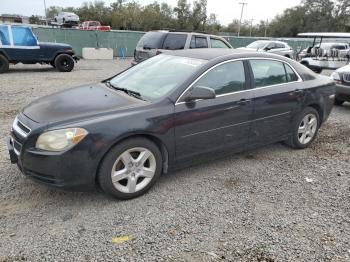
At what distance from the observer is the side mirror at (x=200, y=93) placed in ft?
12.5

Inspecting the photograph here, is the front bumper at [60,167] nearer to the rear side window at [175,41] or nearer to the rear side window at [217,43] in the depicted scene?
the rear side window at [175,41]

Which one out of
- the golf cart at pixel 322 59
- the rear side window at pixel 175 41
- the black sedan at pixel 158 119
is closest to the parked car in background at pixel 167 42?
the rear side window at pixel 175 41

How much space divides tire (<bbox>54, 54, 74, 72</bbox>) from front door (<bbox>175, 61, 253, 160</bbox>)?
36.5ft

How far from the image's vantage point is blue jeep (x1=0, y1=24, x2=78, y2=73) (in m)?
12.6

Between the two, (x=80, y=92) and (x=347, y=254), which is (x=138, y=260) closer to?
(x=347, y=254)

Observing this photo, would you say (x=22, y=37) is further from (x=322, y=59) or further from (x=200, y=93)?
(x=322, y=59)

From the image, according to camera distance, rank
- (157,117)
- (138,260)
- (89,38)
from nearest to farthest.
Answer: (138,260) < (157,117) < (89,38)

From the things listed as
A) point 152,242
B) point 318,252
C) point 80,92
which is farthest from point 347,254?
point 80,92

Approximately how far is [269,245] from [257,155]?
7.24 feet

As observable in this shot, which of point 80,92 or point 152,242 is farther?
point 80,92

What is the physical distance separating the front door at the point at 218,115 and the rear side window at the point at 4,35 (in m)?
11.0

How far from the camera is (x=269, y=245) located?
3082 millimetres

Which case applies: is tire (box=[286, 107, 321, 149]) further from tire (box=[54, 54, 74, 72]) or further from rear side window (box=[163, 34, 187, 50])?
tire (box=[54, 54, 74, 72])

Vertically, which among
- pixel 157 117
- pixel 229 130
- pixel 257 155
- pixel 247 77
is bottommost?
pixel 257 155
